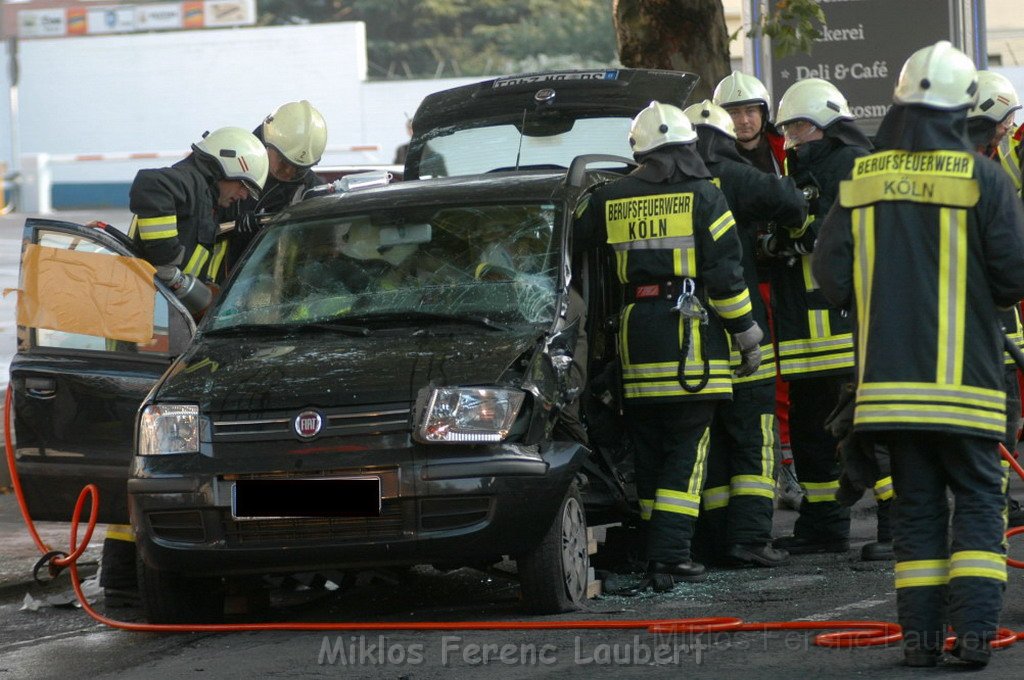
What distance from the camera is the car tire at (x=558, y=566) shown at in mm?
5992

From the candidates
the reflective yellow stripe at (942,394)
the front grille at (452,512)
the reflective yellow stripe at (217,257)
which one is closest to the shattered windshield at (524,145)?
the reflective yellow stripe at (217,257)

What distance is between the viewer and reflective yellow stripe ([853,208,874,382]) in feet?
16.9

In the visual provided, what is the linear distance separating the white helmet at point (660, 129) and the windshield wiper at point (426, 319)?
1.05 meters

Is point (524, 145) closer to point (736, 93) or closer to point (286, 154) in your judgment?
point (286, 154)

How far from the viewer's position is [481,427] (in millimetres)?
5863

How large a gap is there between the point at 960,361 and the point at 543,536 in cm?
168

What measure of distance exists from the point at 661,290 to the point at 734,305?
307 millimetres

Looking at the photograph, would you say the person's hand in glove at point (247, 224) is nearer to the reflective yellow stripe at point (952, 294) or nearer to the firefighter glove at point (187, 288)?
the firefighter glove at point (187, 288)

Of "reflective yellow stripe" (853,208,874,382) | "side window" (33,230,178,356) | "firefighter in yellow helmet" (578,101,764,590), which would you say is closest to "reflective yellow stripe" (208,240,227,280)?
"side window" (33,230,178,356)

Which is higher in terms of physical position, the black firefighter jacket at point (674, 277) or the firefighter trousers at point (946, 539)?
the black firefighter jacket at point (674, 277)

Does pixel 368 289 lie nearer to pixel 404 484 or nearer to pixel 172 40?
pixel 404 484

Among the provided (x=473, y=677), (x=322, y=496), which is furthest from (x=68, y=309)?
(x=473, y=677)

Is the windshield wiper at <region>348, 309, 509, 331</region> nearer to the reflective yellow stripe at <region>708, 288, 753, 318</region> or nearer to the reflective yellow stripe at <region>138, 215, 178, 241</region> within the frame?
the reflective yellow stripe at <region>708, 288, 753, 318</region>

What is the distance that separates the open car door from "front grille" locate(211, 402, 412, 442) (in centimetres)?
99
